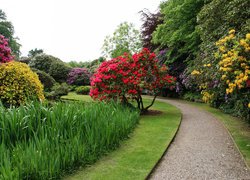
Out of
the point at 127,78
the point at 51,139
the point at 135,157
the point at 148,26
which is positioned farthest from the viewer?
the point at 148,26

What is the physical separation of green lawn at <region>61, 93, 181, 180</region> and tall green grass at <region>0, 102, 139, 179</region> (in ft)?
0.78

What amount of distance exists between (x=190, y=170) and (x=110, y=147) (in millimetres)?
1876

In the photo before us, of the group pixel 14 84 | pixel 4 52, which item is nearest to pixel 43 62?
pixel 4 52

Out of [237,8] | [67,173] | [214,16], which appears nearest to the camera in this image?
[67,173]

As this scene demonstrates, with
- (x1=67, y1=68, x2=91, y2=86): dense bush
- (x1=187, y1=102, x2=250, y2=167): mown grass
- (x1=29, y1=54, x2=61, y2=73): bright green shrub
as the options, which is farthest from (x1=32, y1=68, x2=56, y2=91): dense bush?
(x1=187, y1=102, x2=250, y2=167): mown grass

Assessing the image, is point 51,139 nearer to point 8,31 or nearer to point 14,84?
point 14,84

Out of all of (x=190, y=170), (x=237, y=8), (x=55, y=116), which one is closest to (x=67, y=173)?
(x=55, y=116)

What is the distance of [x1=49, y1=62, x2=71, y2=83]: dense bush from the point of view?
26217 mm

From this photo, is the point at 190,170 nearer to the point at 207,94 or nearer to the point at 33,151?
the point at 33,151

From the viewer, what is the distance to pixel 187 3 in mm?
15367

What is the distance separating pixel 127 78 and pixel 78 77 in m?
17.6

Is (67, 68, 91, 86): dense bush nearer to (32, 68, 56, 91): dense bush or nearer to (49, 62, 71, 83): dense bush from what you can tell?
(49, 62, 71, 83): dense bush

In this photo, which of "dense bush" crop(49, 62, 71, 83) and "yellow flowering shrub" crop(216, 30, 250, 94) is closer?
"yellow flowering shrub" crop(216, 30, 250, 94)

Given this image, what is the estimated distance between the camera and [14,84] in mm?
8547
